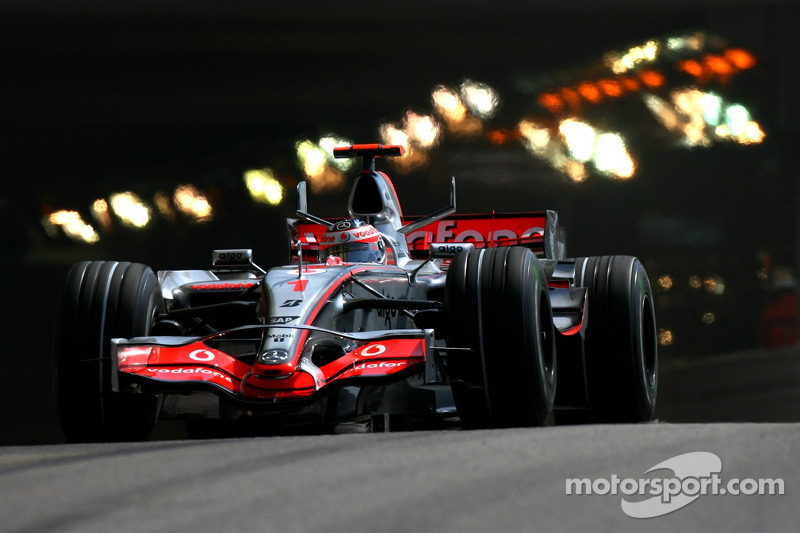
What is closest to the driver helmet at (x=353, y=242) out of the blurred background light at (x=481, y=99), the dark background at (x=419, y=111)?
the dark background at (x=419, y=111)

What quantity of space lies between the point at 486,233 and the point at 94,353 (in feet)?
11.0

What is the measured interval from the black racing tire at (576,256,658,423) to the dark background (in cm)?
469

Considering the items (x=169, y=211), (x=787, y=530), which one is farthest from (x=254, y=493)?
(x=169, y=211)

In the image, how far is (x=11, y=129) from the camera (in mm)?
10617

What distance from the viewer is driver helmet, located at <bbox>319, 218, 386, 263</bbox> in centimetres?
659

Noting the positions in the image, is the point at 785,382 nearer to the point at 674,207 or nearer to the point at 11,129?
the point at 674,207

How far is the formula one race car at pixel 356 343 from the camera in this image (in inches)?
191

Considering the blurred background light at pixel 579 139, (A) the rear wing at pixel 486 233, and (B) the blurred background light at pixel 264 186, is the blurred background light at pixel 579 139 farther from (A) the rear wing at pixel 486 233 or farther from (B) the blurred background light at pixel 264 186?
(A) the rear wing at pixel 486 233

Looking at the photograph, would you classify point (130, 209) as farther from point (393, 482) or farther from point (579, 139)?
point (393, 482)

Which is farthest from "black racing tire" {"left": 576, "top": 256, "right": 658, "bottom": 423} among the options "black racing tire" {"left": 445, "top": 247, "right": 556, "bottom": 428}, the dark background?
the dark background

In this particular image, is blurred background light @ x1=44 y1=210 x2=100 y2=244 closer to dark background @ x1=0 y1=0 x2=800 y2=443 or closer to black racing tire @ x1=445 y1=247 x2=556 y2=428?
dark background @ x1=0 y1=0 x2=800 y2=443

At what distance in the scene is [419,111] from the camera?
37.2ft

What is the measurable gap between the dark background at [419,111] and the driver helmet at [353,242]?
4.48m

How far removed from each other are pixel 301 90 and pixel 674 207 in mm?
3913
